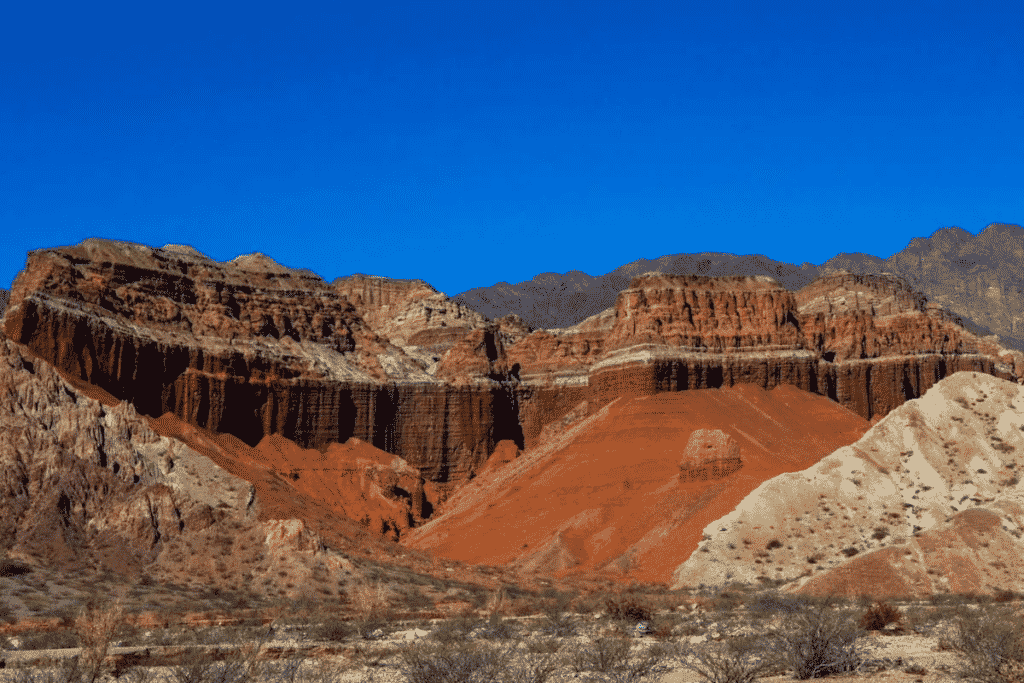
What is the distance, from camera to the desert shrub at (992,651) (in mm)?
16734

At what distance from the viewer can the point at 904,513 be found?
146ft

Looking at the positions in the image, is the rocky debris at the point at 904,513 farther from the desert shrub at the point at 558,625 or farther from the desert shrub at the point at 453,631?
the desert shrub at the point at 453,631

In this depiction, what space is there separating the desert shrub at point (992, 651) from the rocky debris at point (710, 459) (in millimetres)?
40691

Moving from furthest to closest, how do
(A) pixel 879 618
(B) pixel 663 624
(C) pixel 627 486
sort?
(C) pixel 627 486 → (B) pixel 663 624 → (A) pixel 879 618

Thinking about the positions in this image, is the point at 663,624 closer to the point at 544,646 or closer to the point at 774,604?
the point at 544,646

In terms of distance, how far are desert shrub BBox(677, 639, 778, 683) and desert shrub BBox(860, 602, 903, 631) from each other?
16.0 ft

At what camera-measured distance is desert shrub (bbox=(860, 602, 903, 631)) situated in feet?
88.0


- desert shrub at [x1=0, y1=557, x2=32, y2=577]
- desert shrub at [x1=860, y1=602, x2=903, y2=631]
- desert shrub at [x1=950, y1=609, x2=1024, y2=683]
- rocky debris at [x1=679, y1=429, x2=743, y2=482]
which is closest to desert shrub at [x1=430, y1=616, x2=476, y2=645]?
desert shrub at [x1=860, y1=602, x2=903, y2=631]

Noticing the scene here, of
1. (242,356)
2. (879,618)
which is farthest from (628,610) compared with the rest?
(242,356)

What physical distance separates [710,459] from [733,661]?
44.1 m

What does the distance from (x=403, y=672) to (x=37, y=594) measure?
2552 centimetres

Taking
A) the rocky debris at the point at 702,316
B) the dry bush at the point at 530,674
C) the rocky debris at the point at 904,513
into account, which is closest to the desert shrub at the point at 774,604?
the rocky debris at the point at 904,513

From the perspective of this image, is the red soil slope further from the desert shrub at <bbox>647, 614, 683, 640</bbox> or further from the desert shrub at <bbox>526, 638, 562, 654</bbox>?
the desert shrub at <bbox>526, 638, 562, 654</bbox>

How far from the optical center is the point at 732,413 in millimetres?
79000
